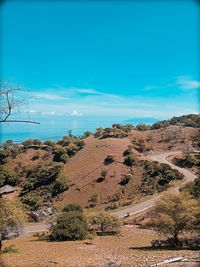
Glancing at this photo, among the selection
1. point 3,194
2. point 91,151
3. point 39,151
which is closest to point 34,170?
point 3,194

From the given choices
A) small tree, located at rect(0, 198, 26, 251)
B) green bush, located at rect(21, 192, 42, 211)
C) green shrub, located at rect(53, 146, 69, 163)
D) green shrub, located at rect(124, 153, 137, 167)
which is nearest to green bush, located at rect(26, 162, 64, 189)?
green shrub, located at rect(53, 146, 69, 163)

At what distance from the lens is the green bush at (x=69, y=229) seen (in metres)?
20.2

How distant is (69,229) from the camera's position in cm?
2050

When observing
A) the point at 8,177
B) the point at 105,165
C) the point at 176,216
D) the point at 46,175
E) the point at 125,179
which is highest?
the point at 176,216

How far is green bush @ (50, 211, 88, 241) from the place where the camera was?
20230mm

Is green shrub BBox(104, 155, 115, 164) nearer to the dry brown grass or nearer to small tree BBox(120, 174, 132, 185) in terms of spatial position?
small tree BBox(120, 174, 132, 185)

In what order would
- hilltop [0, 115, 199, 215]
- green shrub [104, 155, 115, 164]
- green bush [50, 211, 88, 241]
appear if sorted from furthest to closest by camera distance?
green shrub [104, 155, 115, 164], hilltop [0, 115, 199, 215], green bush [50, 211, 88, 241]

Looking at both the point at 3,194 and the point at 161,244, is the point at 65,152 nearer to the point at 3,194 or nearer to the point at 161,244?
the point at 3,194

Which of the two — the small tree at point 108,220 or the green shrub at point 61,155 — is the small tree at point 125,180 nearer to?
the small tree at point 108,220

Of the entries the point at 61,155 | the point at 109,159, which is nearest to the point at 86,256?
the point at 109,159

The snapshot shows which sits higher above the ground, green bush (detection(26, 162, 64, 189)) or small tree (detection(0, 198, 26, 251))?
small tree (detection(0, 198, 26, 251))

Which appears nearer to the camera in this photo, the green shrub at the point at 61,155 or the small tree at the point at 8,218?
the small tree at the point at 8,218

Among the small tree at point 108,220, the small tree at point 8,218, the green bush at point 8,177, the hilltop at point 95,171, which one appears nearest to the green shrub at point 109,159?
the hilltop at point 95,171

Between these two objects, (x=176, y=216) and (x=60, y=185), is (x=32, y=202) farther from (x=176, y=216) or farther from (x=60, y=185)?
(x=176, y=216)
